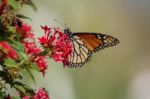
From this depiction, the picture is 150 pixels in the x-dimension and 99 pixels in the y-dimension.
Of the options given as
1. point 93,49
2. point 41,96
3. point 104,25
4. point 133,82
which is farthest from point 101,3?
point 41,96

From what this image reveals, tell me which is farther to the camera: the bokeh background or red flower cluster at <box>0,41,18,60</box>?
the bokeh background

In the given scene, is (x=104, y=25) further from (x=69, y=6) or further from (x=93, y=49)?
(x=93, y=49)

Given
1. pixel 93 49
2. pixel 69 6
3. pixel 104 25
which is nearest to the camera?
pixel 93 49

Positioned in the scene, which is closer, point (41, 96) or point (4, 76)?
point (4, 76)

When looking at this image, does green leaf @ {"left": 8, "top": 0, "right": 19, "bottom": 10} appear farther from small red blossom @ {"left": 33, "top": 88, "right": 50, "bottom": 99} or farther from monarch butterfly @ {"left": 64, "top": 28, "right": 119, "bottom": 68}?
monarch butterfly @ {"left": 64, "top": 28, "right": 119, "bottom": 68}

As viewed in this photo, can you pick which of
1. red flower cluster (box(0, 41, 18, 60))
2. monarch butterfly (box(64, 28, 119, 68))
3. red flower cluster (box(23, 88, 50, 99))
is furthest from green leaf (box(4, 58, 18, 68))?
monarch butterfly (box(64, 28, 119, 68))

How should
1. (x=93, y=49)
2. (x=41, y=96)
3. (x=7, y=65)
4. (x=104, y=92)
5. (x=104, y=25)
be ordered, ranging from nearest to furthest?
1. (x=7, y=65)
2. (x=41, y=96)
3. (x=93, y=49)
4. (x=104, y=92)
5. (x=104, y=25)

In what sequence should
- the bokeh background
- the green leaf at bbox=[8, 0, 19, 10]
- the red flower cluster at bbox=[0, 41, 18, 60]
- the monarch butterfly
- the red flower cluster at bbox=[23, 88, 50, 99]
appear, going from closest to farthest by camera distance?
1. the red flower cluster at bbox=[0, 41, 18, 60]
2. the green leaf at bbox=[8, 0, 19, 10]
3. the red flower cluster at bbox=[23, 88, 50, 99]
4. the monarch butterfly
5. the bokeh background
